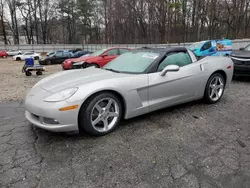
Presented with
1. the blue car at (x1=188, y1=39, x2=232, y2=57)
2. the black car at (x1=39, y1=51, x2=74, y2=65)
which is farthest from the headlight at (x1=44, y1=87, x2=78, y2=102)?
the black car at (x1=39, y1=51, x2=74, y2=65)

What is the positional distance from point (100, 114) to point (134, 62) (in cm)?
126

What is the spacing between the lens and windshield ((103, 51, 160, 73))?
3.29 metres

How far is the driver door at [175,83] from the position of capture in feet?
10.4

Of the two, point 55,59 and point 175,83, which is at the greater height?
point 55,59

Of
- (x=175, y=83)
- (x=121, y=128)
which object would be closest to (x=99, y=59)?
(x=175, y=83)

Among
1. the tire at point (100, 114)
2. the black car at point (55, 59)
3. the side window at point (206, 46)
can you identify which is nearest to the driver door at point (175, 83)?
the tire at point (100, 114)

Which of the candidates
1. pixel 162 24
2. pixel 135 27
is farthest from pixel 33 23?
pixel 162 24

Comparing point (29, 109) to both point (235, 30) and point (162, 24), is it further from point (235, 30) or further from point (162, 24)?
point (162, 24)

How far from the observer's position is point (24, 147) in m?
2.55

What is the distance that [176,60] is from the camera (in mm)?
3602

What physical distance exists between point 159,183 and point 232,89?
4.60 m

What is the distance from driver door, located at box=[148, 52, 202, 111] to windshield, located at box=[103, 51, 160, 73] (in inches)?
8.2

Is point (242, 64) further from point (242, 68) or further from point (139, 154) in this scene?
point (139, 154)

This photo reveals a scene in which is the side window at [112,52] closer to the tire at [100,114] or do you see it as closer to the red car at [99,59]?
the red car at [99,59]
